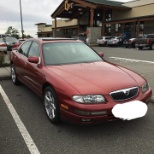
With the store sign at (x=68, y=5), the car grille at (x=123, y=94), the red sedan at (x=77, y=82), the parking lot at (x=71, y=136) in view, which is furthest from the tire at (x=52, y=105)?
the store sign at (x=68, y=5)

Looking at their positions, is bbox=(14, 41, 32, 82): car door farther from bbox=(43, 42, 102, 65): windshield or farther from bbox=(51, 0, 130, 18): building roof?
bbox=(51, 0, 130, 18): building roof

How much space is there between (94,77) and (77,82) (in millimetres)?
344

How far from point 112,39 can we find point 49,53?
23.6 m

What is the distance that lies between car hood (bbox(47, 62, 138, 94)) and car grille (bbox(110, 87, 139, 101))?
0.06 meters

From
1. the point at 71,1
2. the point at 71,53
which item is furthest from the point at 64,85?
the point at 71,1

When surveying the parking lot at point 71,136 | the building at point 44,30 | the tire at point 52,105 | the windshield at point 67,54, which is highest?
the building at point 44,30

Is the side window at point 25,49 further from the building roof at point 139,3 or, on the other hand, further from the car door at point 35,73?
the building roof at point 139,3

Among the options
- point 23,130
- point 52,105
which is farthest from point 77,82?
point 23,130

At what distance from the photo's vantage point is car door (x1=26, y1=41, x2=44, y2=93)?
14.0 ft

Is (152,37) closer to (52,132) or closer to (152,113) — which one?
(152,113)

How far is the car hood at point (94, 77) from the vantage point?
3.32m

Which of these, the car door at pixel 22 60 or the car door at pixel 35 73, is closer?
the car door at pixel 35 73

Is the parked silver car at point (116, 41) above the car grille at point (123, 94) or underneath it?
above

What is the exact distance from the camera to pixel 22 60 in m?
5.55
